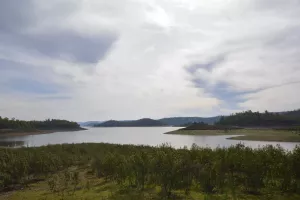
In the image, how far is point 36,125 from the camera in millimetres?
164625

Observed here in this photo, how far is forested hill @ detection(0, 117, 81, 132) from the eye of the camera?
444 feet

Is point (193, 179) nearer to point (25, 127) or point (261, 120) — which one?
point (25, 127)

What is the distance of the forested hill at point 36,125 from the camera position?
135 meters

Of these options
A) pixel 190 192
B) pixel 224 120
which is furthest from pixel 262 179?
pixel 224 120

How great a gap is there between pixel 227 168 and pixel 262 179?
1568 mm

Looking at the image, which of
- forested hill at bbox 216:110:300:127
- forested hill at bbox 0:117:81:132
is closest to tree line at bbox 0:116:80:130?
forested hill at bbox 0:117:81:132

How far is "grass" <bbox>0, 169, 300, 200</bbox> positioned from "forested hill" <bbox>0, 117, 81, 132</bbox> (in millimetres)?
128800

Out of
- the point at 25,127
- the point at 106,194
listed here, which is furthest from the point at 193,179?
the point at 25,127

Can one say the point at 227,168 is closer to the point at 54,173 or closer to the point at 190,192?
the point at 190,192

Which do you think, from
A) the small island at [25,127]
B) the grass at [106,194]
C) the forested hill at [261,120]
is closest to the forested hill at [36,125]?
the small island at [25,127]

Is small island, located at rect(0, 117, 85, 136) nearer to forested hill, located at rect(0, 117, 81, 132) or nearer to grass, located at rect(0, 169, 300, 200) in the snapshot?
forested hill, located at rect(0, 117, 81, 132)

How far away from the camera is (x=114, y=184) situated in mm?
14844

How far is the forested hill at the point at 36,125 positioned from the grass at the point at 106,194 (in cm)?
12880

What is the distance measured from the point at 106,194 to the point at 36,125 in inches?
6470
